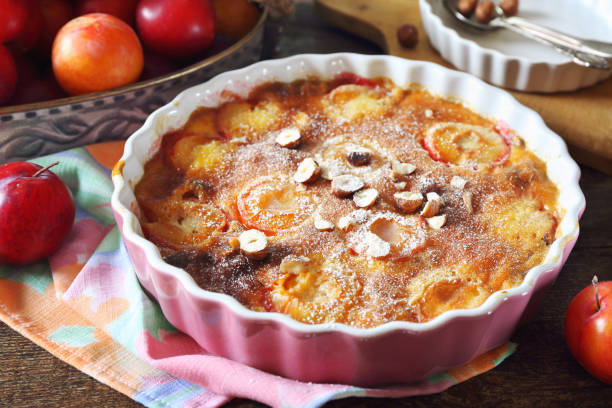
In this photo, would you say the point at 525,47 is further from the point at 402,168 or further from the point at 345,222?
the point at 345,222

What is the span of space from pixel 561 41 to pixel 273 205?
3.75 ft

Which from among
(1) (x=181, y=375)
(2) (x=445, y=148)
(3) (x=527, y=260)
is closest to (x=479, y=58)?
(2) (x=445, y=148)

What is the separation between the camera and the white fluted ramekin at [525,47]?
75.4 inches

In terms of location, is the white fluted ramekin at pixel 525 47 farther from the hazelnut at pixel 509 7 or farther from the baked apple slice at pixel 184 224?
the baked apple slice at pixel 184 224

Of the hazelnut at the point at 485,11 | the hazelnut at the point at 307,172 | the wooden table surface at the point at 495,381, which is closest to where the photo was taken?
the wooden table surface at the point at 495,381

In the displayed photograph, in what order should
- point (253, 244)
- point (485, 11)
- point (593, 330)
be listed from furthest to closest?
1. point (485, 11)
2. point (253, 244)
3. point (593, 330)

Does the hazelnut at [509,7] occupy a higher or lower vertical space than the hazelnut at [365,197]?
higher

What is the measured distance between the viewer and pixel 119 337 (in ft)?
4.45

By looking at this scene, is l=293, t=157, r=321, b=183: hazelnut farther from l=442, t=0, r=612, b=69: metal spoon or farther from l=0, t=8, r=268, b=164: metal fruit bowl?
l=442, t=0, r=612, b=69: metal spoon

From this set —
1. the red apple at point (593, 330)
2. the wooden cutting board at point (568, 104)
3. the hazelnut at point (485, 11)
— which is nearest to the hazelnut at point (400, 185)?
the red apple at point (593, 330)

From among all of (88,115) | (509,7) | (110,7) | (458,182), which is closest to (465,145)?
(458,182)

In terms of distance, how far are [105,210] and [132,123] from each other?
0.31 metres

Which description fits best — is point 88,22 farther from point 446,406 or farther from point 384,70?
point 446,406

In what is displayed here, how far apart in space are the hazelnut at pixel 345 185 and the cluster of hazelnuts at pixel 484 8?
3.22 feet
